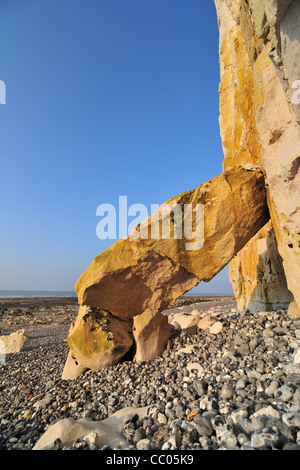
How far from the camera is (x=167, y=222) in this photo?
7.08 meters

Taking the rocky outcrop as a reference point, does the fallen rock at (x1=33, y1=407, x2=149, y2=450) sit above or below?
below

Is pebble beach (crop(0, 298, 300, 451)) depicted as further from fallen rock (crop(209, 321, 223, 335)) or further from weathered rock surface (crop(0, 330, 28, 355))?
weathered rock surface (crop(0, 330, 28, 355))

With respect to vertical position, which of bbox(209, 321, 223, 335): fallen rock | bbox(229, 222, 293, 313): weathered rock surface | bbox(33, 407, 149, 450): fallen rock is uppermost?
bbox(229, 222, 293, 313): weathered rock surface

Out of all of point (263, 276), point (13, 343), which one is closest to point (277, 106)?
point (263, 276)

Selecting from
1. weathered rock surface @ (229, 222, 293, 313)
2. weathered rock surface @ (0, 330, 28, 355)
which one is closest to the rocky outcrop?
weathered rock surface @ (229, 222, 293, 313)

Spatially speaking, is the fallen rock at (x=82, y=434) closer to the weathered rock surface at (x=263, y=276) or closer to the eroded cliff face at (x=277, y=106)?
the eroded cliff face at (x=277, y=106)

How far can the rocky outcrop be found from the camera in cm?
684

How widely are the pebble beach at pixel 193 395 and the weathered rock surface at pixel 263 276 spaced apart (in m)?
2.37

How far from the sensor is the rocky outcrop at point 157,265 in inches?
269

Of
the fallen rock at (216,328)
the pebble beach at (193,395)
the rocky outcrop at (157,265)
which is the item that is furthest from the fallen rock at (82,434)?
the fallen rock at (216,328)

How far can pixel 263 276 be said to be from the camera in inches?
406

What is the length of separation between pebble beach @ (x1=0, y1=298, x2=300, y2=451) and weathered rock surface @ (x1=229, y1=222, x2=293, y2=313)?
237 cm

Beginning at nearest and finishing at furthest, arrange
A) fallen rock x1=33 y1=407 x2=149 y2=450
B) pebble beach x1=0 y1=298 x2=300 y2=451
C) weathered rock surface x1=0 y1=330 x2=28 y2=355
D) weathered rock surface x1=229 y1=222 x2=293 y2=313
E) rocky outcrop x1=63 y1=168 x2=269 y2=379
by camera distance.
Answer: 1. pebble beach x1=0 y1=298 x2=300 y2=451
2. fallen rock x1=33 y1=407 x2=149 y2=450
3. rocky outcrop x1=63 y1=168 x2=269 y2=379
4. weathered rock surface x1=229 y1=222 x2=293 y2=313
5. weathered rock surface x1=0 y1=330 x2=28 y2=355
